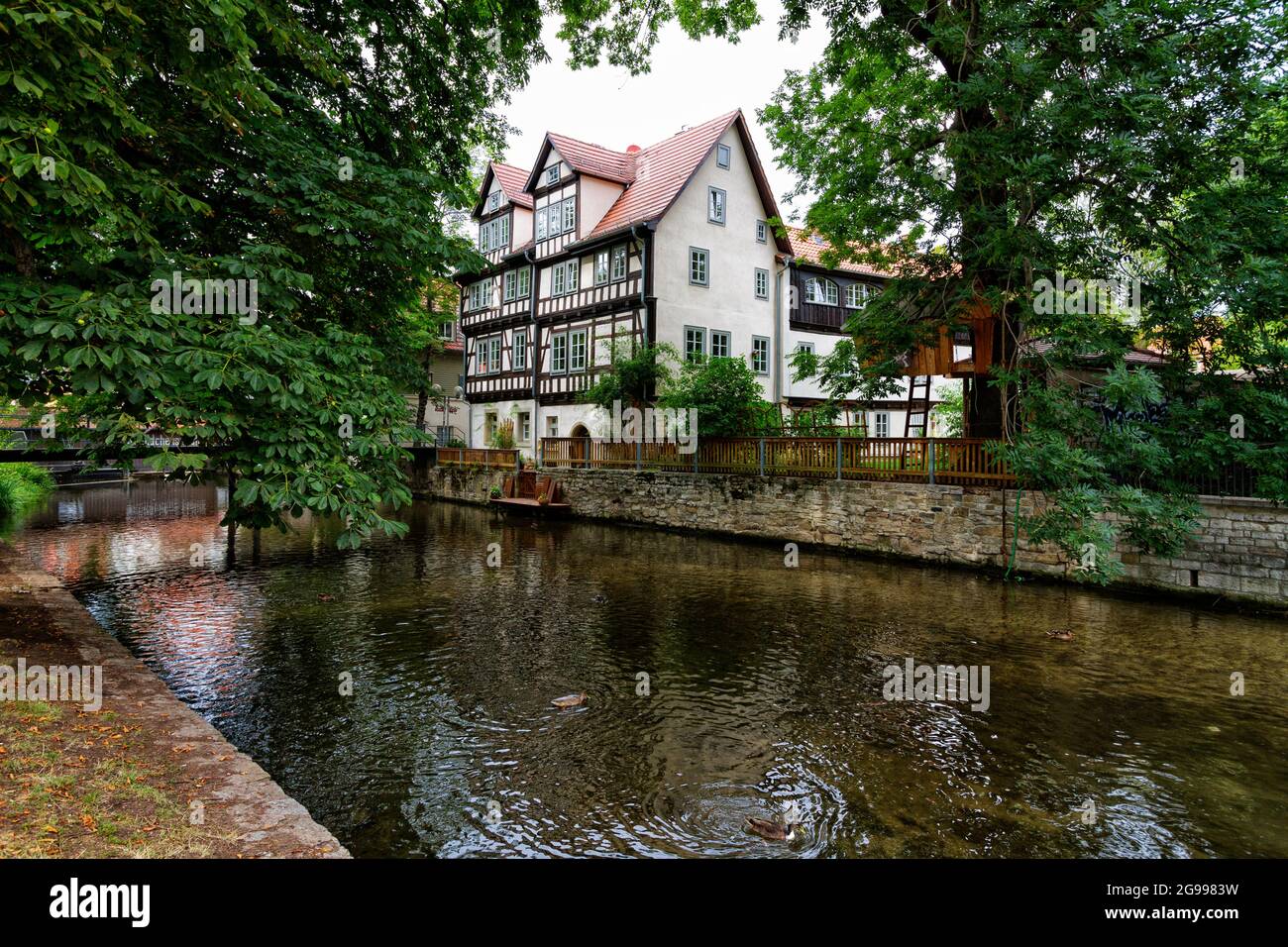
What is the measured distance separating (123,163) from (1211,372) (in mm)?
15133

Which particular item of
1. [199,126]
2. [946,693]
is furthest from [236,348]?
[946,693]

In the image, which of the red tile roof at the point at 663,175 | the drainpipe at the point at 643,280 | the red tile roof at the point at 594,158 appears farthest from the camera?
the red tile roof at the point at 594,158

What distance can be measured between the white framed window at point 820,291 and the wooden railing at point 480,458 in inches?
595

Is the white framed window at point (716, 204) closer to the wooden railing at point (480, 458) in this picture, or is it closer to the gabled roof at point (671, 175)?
the gabled roof at point (671, 175)

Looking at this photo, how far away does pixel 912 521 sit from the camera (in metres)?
15.8

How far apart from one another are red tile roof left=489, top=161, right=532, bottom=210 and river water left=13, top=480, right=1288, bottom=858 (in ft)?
80.1

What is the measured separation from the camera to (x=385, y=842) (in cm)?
453

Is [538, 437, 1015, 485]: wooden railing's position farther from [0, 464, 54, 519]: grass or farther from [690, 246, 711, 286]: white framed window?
[0, 464, 54, 519]: grass

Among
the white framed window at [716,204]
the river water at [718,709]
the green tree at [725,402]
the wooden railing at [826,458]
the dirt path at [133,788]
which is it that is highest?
the white framed window at [716,204]

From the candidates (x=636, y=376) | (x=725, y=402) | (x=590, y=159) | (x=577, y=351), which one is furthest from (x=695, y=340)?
(x=590, y=159)

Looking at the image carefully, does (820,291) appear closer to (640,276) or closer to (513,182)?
(640,276)

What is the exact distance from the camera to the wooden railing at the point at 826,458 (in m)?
15.0

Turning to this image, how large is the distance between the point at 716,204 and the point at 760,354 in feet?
20.9

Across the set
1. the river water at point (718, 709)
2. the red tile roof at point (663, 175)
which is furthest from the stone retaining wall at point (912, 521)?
the red tile roof at point (663, 175)
